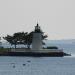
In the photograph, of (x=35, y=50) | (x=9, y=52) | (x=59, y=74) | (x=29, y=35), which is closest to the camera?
(x=59, y=74)

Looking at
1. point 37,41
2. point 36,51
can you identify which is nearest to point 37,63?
point 37,41

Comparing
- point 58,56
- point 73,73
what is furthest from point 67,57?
point 73,73

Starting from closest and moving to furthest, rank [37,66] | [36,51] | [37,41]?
[37,66] < [37,41] < [36,51]

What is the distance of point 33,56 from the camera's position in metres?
147

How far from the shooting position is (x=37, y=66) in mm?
116438

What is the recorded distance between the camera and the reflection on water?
95938mm

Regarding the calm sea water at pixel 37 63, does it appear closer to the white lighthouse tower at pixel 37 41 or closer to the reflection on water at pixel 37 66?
the reflection on water at pixel 37 66

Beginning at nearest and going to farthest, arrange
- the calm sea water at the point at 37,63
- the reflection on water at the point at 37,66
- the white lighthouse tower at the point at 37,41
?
the reflection on water at the point at 37,66
the calm sea water at the point at 37,63
the white lighthouse tower at the point at 37,41

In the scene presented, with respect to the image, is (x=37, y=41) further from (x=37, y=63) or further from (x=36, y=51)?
(x=37, y=63)

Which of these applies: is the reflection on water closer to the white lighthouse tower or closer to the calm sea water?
the calm sea water

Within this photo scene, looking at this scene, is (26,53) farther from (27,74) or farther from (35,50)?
(27,74)

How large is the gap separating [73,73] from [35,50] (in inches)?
1872

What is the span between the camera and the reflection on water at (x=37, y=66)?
95938 millimetres

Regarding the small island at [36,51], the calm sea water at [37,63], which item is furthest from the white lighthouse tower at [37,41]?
the calm sea water at [37,63]
